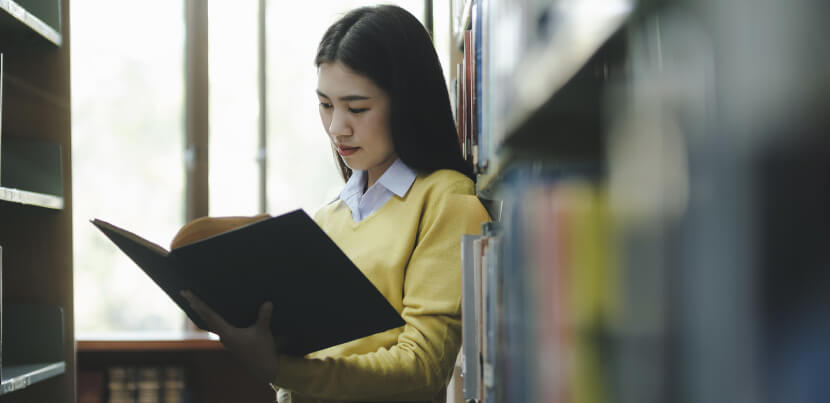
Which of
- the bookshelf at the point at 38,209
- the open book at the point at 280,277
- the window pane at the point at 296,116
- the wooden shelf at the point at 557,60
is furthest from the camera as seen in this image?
the window pane at the point at 296,116

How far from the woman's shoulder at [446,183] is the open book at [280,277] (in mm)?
310

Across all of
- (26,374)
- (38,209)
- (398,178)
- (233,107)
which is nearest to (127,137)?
(233,107)

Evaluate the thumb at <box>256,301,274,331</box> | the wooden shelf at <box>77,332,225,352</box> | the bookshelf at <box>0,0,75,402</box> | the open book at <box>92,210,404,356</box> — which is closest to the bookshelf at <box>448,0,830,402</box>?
the open book at <box>92,210,404,356</box>

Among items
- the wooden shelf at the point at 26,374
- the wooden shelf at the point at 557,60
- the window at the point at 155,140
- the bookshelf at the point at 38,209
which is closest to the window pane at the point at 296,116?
the window at the point at 155,140

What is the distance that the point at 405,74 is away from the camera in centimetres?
125

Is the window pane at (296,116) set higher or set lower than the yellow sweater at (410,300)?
higher

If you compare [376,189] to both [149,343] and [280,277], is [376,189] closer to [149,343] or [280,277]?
[280,277]

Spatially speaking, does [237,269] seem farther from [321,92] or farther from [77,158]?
[77,158]

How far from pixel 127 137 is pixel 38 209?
1266 mm

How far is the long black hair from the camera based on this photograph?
1.25 meters

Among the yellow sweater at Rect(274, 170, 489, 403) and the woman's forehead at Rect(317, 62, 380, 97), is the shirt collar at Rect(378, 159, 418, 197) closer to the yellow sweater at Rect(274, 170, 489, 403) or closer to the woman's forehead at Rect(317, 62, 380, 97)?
the yellow sweater at Rect(274, 170, 489, 403)

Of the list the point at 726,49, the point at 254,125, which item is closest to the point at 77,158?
the point at 254,125

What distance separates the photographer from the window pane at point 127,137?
295cm

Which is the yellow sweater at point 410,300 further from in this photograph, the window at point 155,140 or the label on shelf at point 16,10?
the window at point 155,140
